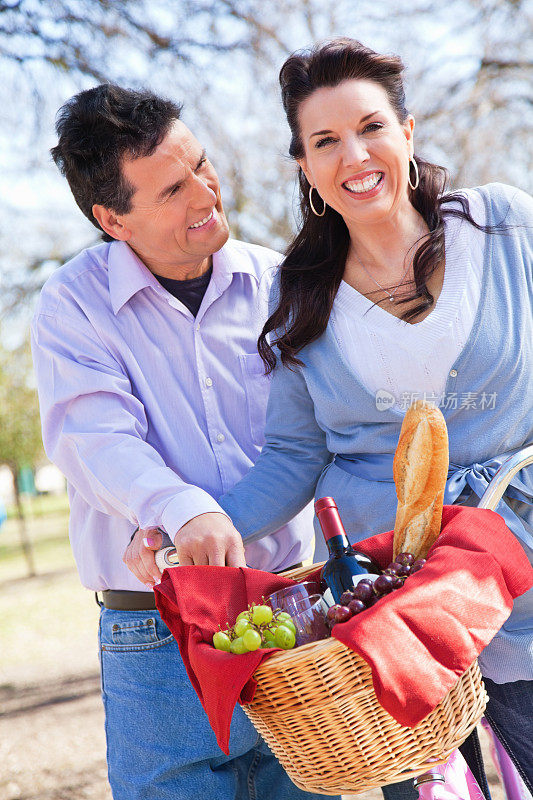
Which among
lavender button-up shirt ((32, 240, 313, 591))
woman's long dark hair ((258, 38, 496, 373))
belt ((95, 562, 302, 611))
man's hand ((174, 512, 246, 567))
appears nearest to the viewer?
man's hand ((174, 512, 246, 567))

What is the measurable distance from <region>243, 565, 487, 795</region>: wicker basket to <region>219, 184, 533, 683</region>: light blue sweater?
0.40 m

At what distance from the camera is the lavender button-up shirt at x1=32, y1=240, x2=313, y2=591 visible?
2289mm

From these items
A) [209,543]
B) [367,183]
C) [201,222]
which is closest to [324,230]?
[367,183]

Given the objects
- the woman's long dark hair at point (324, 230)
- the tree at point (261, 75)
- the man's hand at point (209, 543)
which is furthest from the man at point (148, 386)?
the tree at point (261, 75)

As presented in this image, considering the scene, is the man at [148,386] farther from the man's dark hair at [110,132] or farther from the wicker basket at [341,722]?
the wicker basket at [341,722]

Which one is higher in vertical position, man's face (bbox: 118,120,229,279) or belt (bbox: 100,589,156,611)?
man's face (bbox: 118,120,229,279)

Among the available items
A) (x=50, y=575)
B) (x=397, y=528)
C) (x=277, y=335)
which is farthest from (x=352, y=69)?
(x=50, y=575)

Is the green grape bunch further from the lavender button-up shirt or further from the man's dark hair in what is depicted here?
the man's dark hair

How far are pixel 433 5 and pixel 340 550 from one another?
7.48 m

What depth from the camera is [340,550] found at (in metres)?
1.51

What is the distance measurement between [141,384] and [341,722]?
1.32 meters

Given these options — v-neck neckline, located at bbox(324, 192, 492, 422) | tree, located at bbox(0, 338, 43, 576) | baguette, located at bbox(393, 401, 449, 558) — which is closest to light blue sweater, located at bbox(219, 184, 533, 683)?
v-neck neckline, located at bbox(324, 192, 492, 422)

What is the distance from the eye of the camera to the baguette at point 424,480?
1446 mm

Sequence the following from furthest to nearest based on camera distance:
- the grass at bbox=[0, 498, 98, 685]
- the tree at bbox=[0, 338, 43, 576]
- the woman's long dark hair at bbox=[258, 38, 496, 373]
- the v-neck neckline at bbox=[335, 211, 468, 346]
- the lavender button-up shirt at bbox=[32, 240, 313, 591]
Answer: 1. the tree at bbox=[0, 338, 43, 576]
2. the grass at bbox=[0, 498, 98, 685]
3. the lavender button-up shirt at bbox=[32, 240, 313, 591]
4. the woman's long dark hair at bbox=[258, 38, 496, 373]
5. the v-neck neckline at bbox=[335, 211, 468, 346]
